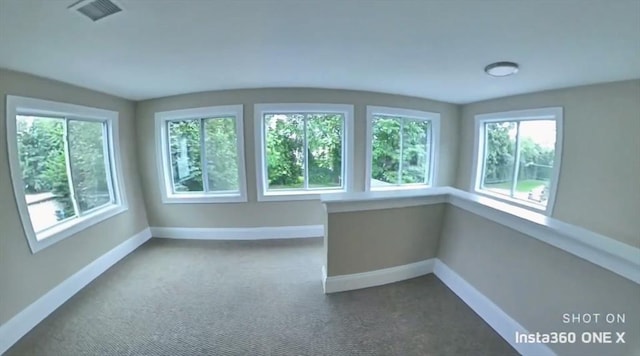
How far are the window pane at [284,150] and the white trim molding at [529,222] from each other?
1838 mm

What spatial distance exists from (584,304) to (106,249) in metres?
4.57

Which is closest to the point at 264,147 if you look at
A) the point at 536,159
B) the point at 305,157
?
the point at 305,157

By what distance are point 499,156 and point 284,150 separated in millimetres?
3450

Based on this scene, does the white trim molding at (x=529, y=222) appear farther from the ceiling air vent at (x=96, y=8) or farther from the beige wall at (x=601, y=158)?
the ceiling air vent at (x=96, y=8)

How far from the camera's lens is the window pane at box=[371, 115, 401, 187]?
4504 mm

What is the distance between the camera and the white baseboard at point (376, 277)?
2648 mm

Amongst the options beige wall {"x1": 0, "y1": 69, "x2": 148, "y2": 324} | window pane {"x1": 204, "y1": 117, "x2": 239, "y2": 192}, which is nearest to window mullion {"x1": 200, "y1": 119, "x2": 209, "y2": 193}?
window pane {"x1": 204, "y1": 117, "x2": 239, "y2": 192}

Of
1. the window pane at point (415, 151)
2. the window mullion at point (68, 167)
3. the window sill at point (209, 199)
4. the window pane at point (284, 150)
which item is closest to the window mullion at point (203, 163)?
the window sill at point (209, 199)

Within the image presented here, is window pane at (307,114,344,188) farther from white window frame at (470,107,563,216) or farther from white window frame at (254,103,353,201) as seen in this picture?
white window frame at (470,107,563,216)

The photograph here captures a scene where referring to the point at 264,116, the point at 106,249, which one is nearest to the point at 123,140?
the point at 106,249

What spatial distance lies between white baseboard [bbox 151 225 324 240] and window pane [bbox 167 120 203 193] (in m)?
0.65

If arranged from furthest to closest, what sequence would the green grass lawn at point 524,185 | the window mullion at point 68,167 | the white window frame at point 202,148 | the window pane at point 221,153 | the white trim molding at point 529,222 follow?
the window pane at point 221,153
the white window frame at point 202,148
the green grass lawn at point 524,185
the window mullion at point 68,167
the white trim molding at point 529,222

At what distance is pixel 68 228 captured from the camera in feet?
9.28

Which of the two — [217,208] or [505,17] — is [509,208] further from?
[217,208]
